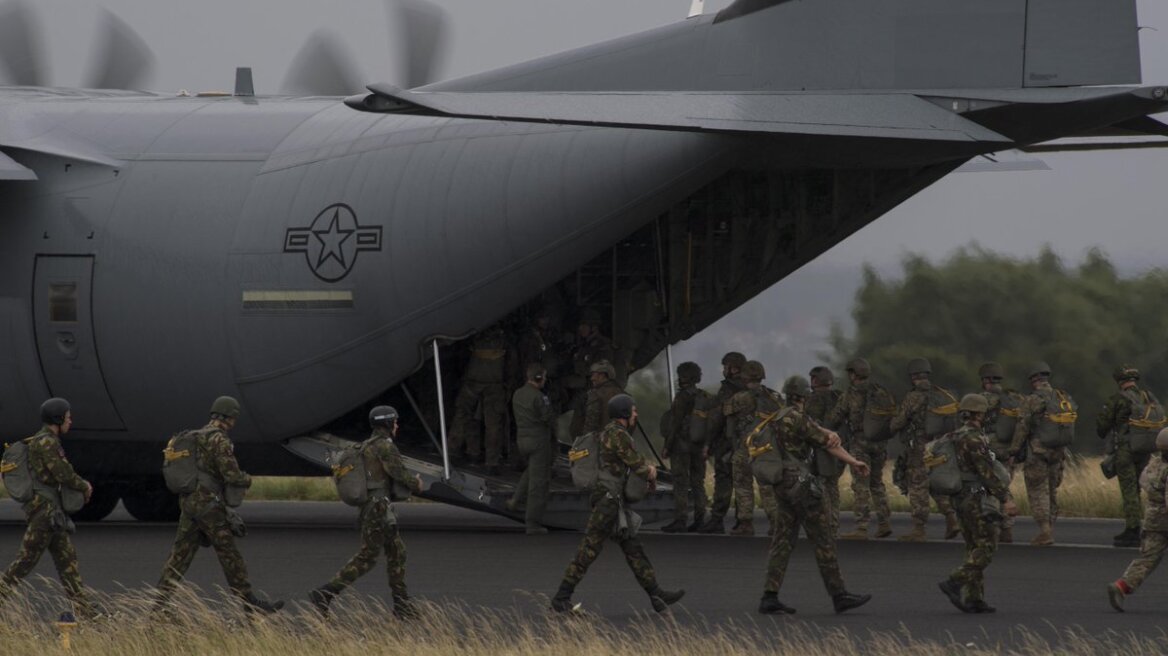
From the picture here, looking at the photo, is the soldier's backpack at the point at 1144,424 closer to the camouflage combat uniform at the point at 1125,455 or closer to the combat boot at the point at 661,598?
the camouflage combat uniform at the point at 1125,455

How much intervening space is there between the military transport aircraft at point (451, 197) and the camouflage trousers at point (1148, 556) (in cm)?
391

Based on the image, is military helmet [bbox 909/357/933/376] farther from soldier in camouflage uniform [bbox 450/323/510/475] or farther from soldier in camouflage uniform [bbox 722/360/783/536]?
soldier in camouflage uniform [bbox 450/323/510/475]

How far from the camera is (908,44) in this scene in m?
15.5

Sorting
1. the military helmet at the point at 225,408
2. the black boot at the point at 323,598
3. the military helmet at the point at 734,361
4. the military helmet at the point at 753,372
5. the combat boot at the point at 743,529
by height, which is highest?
the military helmet at the point at 734,361

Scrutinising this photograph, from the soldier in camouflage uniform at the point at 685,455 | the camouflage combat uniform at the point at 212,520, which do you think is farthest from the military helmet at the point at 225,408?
the soldier in camouflage uniform at the point at 685,455

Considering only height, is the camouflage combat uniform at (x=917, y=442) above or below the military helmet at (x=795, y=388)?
below

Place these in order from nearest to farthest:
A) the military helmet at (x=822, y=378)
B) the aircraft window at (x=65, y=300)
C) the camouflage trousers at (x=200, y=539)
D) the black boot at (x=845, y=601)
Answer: the camouflage trousers at (x=200, y=539) < the black boot at (x=845, y=601) < the military helmet at (x=822, y=378) < the aircraft window at (x=65, y=300)

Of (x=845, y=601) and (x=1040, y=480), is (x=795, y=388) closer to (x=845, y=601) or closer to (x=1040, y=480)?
(x=845, y=601)

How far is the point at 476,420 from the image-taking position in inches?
738

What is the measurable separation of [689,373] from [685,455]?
929 millimetres

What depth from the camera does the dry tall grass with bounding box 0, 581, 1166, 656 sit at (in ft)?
33.4

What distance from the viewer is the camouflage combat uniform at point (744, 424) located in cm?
1694

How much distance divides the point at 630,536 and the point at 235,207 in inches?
328

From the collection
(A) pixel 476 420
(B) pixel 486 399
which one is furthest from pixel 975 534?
(A) pixel 476 420
